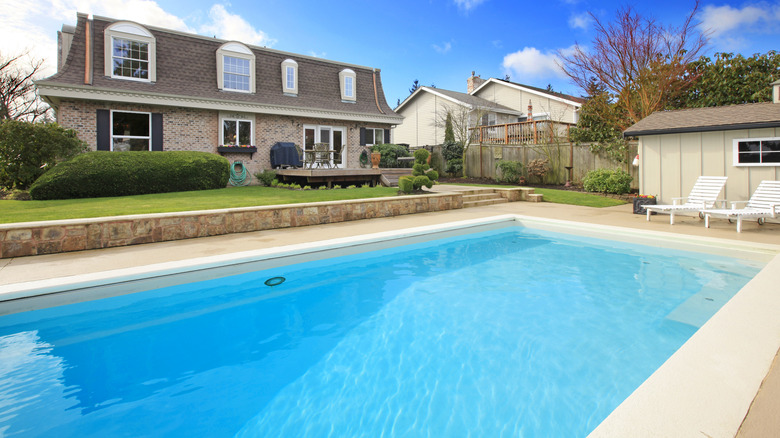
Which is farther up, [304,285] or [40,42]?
[40,42]

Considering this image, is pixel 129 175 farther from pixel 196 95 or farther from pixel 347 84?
pixel 347 84

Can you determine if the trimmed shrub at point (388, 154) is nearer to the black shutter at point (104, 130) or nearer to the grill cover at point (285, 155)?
the grill cover at point (285, 155)

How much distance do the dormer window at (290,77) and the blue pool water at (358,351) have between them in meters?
12.3

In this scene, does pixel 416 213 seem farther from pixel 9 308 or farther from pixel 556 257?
pixel 9 308

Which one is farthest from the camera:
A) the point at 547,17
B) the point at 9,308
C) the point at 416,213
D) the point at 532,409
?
the point at 547,17

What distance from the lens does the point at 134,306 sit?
465 centimetres

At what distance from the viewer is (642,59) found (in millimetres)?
15828

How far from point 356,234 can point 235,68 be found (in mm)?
11192

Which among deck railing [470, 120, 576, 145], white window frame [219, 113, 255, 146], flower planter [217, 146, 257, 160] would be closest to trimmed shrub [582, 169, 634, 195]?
deck railing [470, 120, 576, 145]

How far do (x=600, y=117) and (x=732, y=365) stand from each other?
54.7 ft

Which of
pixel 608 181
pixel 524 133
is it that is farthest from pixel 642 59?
pixel 608 181

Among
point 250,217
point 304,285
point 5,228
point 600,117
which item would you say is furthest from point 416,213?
point 600,117

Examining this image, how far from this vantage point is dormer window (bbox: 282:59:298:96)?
16547 millimetres

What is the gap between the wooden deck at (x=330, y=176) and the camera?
13.4 m
